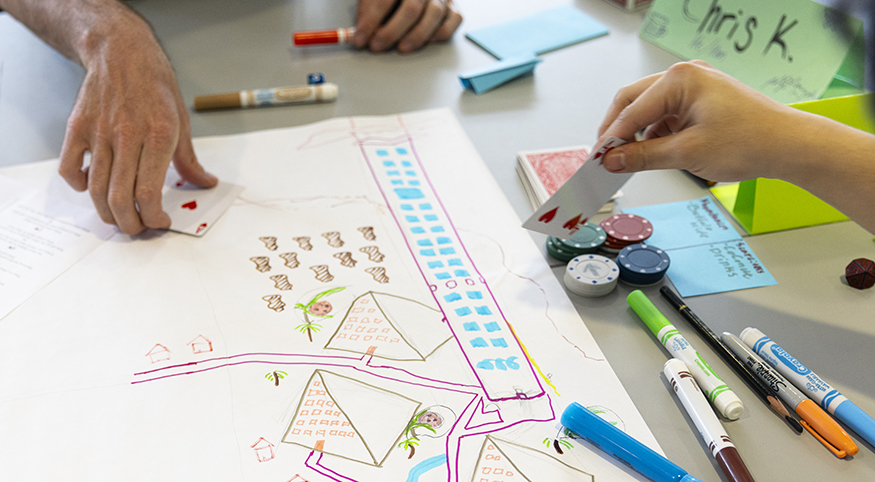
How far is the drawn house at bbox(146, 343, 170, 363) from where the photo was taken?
2.14 ft

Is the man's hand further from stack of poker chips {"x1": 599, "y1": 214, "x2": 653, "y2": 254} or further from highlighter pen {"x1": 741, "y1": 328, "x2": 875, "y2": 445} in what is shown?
highlighter pen {"x1": 741, "y1": 328, "x2": 875, "y2": 445}

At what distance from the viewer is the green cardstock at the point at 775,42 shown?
946 mm

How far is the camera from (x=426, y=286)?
75cm

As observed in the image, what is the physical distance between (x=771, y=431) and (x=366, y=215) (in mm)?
569

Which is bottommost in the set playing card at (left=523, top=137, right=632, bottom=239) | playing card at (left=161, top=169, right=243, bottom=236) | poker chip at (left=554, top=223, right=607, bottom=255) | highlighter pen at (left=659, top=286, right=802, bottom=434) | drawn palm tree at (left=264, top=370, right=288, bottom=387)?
playing card at (left=161, top=169, right=243, bottom=236)

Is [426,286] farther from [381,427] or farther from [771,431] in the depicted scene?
[771,431]

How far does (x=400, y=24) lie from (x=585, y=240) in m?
0.74

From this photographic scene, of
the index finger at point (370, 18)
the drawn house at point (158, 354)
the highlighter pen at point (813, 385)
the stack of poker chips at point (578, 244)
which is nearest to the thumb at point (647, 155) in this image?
the stack of poker chips at point (578, 244)

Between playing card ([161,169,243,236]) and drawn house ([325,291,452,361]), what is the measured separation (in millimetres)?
286

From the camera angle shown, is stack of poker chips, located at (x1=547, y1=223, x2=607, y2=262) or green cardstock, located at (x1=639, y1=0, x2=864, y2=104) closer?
stack of poker chips, located at (x1=547, y1=223, x2=607, y2=262)

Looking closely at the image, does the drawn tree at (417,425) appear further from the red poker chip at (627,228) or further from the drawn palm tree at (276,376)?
the red poker chip at (627,228)

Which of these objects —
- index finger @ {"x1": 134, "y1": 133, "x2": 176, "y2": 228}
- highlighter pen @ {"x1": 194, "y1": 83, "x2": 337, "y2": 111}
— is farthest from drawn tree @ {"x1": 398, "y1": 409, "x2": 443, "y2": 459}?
highlighter pen @ {"x1": 194, "y1": 83, "x2": 337, "y2": 111}

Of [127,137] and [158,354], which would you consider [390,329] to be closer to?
[158,354]

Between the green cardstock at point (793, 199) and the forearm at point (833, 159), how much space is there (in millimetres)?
178
